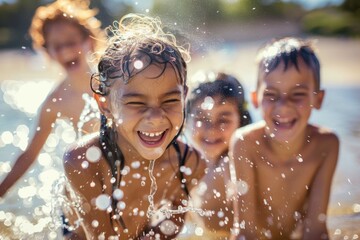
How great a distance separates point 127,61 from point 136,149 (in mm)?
342

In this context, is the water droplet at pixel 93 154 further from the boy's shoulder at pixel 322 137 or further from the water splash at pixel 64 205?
the boy's shoulder at pixel 322 137

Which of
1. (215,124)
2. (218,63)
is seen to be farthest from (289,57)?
(218,63)

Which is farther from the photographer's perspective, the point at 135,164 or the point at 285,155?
the point at 285,155

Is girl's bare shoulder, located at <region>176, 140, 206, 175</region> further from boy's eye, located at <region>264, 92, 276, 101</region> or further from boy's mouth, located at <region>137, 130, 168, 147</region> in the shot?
boy's eye, located at <region>264, 92, 276, 101</region>

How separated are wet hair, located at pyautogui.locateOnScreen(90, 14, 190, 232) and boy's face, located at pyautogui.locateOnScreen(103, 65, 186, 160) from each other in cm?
3

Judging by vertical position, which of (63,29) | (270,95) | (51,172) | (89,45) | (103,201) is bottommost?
(51,172)

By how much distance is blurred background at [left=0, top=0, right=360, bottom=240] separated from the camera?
10.4 ft

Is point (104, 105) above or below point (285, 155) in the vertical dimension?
above

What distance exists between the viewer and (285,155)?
8.66ft

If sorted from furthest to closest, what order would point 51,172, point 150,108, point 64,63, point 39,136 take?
point 51,172 → point 64,63 → point 39,136 → point 150,108

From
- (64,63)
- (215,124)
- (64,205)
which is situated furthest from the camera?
(64,63)

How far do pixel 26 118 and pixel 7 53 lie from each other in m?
3.18

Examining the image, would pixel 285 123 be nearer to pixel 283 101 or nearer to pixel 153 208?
pixel 283 101

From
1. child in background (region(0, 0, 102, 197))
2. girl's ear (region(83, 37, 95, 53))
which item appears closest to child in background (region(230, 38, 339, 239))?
child in background (region(0, 0, 102, 197))
